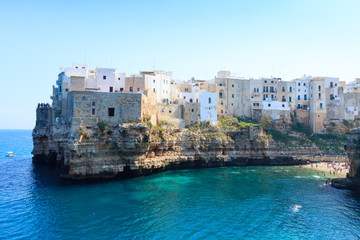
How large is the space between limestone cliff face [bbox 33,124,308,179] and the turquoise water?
8.54 feet

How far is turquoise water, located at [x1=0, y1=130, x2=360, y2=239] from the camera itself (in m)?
18.8

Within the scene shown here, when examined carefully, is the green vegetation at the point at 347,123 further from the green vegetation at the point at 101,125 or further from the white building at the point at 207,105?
the green vegetation at the point at 101,125

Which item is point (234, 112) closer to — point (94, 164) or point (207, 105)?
point (207, 105)

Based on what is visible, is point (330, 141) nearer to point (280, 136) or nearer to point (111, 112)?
point (280, 136)

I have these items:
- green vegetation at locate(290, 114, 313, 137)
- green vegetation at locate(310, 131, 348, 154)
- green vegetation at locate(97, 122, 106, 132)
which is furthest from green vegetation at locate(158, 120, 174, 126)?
green vegetation at locate(310, 131, 348, 154)

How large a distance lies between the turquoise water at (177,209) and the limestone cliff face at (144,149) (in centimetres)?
260

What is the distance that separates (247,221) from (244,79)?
3968cm

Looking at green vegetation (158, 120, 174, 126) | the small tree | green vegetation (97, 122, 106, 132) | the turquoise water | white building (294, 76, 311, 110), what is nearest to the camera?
the turquoise water

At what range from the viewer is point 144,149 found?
1359 inches

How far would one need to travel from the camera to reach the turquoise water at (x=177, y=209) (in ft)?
61.5

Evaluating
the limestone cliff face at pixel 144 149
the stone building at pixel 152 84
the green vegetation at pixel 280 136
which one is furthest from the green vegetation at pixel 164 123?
the green vegetation at pixel 280 136

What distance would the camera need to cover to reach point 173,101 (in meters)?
47.5

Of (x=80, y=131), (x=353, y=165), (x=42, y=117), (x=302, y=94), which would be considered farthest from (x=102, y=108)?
(x=302, y=94)

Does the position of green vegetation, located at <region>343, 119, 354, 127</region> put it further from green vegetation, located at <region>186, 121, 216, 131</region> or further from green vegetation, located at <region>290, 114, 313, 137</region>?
green vegetation, located at <region>186, 121, 216, 131</region>
